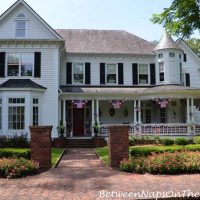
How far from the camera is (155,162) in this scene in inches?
441

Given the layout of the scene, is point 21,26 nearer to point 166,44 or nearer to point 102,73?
point 102,73

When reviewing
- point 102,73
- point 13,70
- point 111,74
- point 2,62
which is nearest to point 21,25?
point 2,62

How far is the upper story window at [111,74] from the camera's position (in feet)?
86.6

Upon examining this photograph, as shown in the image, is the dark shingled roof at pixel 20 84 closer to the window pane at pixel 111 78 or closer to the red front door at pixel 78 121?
the red front door at pixel 78 121

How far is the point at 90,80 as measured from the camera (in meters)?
26.1

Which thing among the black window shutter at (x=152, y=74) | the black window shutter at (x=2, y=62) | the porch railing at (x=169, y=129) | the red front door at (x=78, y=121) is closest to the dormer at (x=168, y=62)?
the black window shutter at (x=152, y=74)

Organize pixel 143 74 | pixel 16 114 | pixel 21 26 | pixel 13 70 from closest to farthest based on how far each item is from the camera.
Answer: pixel 16 114 → pixel 13 70 → pixel 21 26 → pixel 143 74

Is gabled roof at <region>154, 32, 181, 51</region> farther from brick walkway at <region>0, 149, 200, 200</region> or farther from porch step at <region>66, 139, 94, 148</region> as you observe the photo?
brick walkway at <region>0, 149, 200, 200</region>

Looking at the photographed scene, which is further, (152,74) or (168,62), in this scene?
(152,74)

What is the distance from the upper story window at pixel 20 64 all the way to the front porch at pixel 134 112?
128 inches

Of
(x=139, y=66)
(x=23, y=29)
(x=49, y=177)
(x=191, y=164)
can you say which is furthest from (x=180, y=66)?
(x=49, y=177)

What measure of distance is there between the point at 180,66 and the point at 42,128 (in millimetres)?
17681

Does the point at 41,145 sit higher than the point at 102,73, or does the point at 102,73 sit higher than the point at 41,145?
the point at 102,73

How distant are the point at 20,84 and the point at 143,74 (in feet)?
34.6
